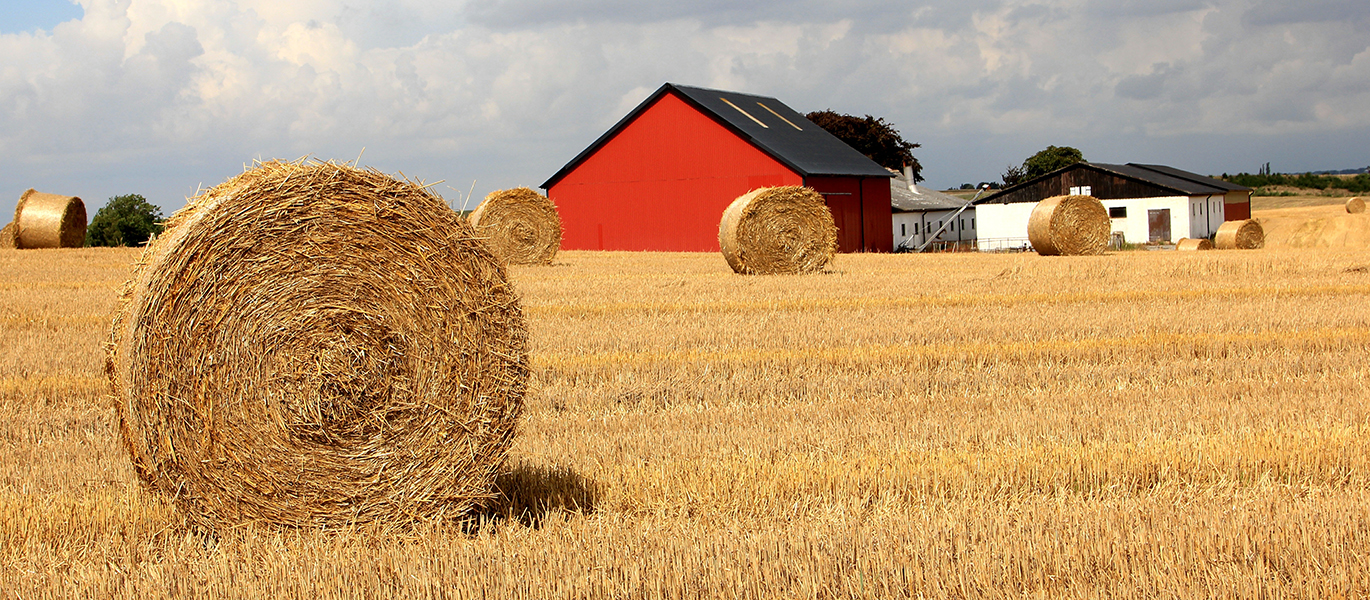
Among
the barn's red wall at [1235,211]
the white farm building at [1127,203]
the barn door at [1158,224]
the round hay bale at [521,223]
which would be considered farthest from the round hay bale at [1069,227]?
the barn's red wall at [1235,211]

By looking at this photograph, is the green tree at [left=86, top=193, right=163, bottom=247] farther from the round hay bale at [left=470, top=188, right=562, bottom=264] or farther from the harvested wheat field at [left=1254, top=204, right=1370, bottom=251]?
the harvested wheat field at [left=1254, top=204, right=1370, bottom=251]

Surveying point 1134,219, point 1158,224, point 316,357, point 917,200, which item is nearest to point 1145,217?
point 1134,219

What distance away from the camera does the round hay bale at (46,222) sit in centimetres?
2791

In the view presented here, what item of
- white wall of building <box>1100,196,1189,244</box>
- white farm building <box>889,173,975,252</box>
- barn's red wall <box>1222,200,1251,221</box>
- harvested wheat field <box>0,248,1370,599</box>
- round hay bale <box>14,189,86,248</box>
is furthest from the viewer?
white farm building <box>889,173,975,252</box>

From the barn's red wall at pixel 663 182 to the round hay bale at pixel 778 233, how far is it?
12207 mm

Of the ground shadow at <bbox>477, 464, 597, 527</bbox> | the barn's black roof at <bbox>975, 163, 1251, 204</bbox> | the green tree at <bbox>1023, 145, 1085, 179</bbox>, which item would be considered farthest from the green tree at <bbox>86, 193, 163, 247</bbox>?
the green tree at <bbox>1023, 145, 1085, 179</bbox>

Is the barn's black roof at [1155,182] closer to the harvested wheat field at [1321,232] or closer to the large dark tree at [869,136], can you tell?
the harvested wheat field at [1321,232]

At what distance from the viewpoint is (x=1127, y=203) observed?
141 feet

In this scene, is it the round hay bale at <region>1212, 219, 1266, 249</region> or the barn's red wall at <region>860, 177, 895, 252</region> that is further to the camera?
the barn's red wall at <region>860, 177, 895, 252</region>

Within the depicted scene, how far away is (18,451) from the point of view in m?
6.50

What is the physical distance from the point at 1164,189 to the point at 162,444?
42.2 metres

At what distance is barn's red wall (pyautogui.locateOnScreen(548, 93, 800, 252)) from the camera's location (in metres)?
35.2

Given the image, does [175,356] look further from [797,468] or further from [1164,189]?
[1164,189]

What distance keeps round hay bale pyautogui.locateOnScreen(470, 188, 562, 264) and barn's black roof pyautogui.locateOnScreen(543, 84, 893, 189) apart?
1029cm
